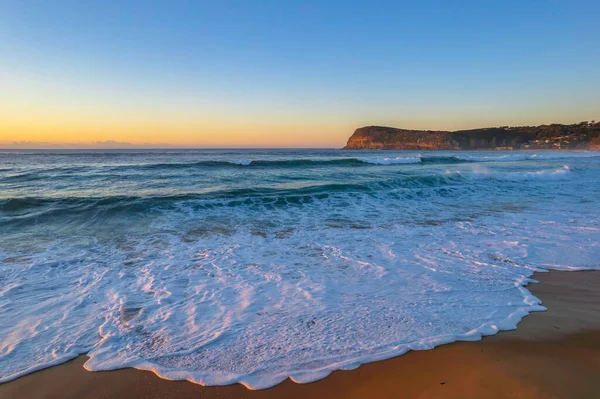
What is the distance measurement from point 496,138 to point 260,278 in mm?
106558

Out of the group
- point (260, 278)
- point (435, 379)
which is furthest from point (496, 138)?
point (435, 379)

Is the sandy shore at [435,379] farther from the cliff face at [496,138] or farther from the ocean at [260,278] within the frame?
the cliff face at [496,138]

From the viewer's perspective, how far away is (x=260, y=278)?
4.96 meters

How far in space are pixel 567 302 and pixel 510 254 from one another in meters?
1.95

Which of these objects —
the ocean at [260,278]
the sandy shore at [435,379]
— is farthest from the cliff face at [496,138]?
the sandy shore at [435,379]

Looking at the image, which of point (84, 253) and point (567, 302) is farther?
point (84, 253)

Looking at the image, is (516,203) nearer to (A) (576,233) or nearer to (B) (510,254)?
(A) (576,233)

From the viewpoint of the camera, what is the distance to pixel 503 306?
3953 mm

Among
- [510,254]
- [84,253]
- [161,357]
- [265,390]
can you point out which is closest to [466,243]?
[510,254]

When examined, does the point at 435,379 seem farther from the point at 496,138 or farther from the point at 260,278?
the point at 496,138

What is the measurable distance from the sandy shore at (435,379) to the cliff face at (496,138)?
91892mm

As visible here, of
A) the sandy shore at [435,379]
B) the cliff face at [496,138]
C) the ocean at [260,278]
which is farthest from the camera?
the cliff face at [496,138]

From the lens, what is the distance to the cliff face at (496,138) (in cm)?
8000

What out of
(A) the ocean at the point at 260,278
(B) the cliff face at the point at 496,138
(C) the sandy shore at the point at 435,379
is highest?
(B) the cliff face at the point at 496,138
